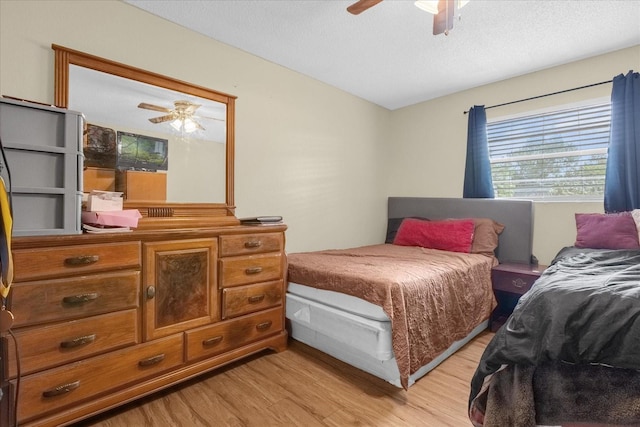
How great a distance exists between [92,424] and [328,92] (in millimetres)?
3220

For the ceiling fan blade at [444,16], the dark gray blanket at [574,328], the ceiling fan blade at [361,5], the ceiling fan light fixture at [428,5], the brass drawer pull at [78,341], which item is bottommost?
the brass drawer pull at [78,341]

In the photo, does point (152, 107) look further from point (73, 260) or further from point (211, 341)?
point (211, 341)

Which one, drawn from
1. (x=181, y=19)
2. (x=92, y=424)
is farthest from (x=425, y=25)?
(x=92, y=424)

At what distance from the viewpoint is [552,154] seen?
3.00 meters

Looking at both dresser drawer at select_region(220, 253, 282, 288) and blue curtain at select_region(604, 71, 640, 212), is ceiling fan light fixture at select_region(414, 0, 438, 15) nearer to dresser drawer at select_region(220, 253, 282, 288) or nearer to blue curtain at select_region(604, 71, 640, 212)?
dresser drawer at select_region(220, 253, 282, 288)

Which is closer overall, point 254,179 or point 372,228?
point 254,179

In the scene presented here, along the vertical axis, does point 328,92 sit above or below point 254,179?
above

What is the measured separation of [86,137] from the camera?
1.88m

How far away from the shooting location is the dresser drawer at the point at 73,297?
133cm

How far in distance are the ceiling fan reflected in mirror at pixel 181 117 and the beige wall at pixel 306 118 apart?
0.22 meters

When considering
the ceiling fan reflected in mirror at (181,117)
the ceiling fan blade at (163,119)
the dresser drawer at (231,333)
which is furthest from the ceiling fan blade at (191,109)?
the dresser drawer at (231,333)

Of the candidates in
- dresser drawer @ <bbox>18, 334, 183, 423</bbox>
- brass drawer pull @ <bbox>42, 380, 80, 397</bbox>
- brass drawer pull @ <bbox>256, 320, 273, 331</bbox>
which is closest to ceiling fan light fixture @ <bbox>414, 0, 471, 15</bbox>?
brass drawer pull @ <bbox>256, 320, 273, 331</bbox>

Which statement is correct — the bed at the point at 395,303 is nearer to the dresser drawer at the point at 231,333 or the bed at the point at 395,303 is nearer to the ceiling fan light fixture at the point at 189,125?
the dresser drawer at the point at 231,333

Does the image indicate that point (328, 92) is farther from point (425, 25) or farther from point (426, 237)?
point (426, 237)
